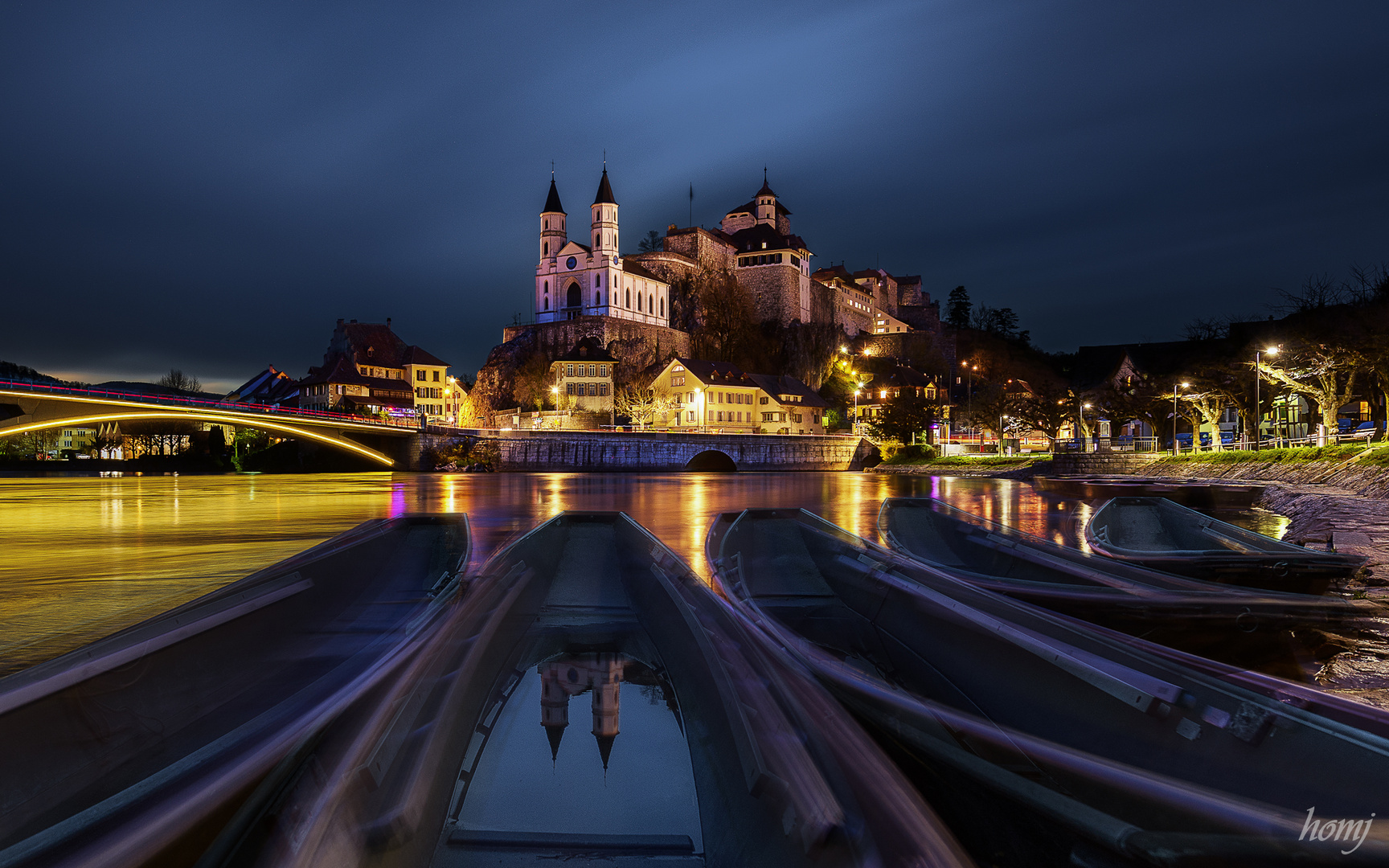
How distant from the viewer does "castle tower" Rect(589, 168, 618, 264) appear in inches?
3511

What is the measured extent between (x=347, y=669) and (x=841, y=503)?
2313 cm

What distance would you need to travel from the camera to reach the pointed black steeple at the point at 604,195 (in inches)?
3602

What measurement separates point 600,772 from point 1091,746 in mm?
2296

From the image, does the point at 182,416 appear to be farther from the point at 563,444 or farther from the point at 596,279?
the point at 596,279

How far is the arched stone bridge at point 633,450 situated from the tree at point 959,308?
7187 centimetres

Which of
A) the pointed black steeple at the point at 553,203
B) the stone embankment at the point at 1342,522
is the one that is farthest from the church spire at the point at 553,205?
the stone embankment at the point at 1342,522

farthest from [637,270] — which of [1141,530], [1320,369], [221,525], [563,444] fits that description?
[1141,530]

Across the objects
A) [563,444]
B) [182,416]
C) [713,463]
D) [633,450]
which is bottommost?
[713,463]

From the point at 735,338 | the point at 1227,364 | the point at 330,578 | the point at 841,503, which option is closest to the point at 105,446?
the point at 735,338

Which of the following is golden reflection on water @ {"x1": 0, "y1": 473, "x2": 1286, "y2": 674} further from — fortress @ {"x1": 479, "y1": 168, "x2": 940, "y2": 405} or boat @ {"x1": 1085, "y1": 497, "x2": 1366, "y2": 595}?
fortress @ {"x1": 479, "y1": 168, "x2": 940, "y2": 405}

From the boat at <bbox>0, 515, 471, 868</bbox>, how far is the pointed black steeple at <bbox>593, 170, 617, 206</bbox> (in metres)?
91.5

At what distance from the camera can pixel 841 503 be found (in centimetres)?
2603

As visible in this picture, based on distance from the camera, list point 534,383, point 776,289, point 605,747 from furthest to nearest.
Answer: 1. point 776,289
2. point 534,383
3. point 605,747

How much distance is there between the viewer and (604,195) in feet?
Result: 302
